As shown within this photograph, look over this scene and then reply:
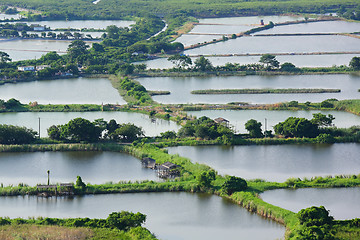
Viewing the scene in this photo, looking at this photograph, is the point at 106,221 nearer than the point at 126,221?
No

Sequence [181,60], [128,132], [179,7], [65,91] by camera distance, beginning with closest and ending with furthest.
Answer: [128,132]
[65,91]
[181,60]
[179,7]

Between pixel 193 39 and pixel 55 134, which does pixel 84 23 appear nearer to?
pixel 193 39

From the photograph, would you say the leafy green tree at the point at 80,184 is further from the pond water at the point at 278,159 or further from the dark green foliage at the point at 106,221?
the pond water at the point at 278,159

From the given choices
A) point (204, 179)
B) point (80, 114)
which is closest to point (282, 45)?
point (80, 114)

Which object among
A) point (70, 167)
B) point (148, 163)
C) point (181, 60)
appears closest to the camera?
point (148, 163)

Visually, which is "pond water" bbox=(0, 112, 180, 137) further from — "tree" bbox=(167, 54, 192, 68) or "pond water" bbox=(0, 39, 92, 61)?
"pond water" bbox=(0, 39, 92, 61)

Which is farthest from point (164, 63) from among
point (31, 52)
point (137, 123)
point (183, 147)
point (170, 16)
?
point (170, 16)

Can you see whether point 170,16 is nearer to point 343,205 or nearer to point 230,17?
point 230,17
